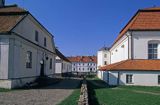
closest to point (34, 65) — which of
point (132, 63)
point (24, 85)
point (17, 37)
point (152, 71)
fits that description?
point (24, 85)

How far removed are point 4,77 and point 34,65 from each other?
8.23 m

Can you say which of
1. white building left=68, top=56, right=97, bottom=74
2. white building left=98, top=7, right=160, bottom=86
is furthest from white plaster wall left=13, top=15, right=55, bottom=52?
white building left=68, top=56, right=97, bottom=74

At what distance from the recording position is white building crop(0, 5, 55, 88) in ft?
71.6

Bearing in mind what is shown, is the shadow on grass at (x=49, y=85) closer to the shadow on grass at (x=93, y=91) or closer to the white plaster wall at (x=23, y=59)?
the white plaster wall at (x=23, y=59)

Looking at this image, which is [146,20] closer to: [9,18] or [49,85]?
[49,85]

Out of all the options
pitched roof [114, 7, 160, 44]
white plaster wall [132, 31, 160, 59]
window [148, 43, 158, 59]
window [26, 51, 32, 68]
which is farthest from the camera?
window [148, 43, 158, 59]

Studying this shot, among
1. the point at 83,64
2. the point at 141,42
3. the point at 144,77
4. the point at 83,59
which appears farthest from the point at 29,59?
the point at 83,59

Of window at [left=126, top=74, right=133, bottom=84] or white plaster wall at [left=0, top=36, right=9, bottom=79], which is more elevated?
white plaster wall at [left=0, top=36, right=9, bottom=79]

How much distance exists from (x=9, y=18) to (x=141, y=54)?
14.0 meters

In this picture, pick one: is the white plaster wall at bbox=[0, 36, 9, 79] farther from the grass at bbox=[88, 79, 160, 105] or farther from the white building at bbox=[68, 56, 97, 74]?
the white building at bbox=[68, 56, 97, 74]

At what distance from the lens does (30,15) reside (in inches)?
1049

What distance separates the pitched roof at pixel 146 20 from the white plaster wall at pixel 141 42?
0.63 metres

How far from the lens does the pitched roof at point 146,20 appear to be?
29609 millimetres

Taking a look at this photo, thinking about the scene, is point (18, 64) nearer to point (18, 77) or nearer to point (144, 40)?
point (18, 77)
